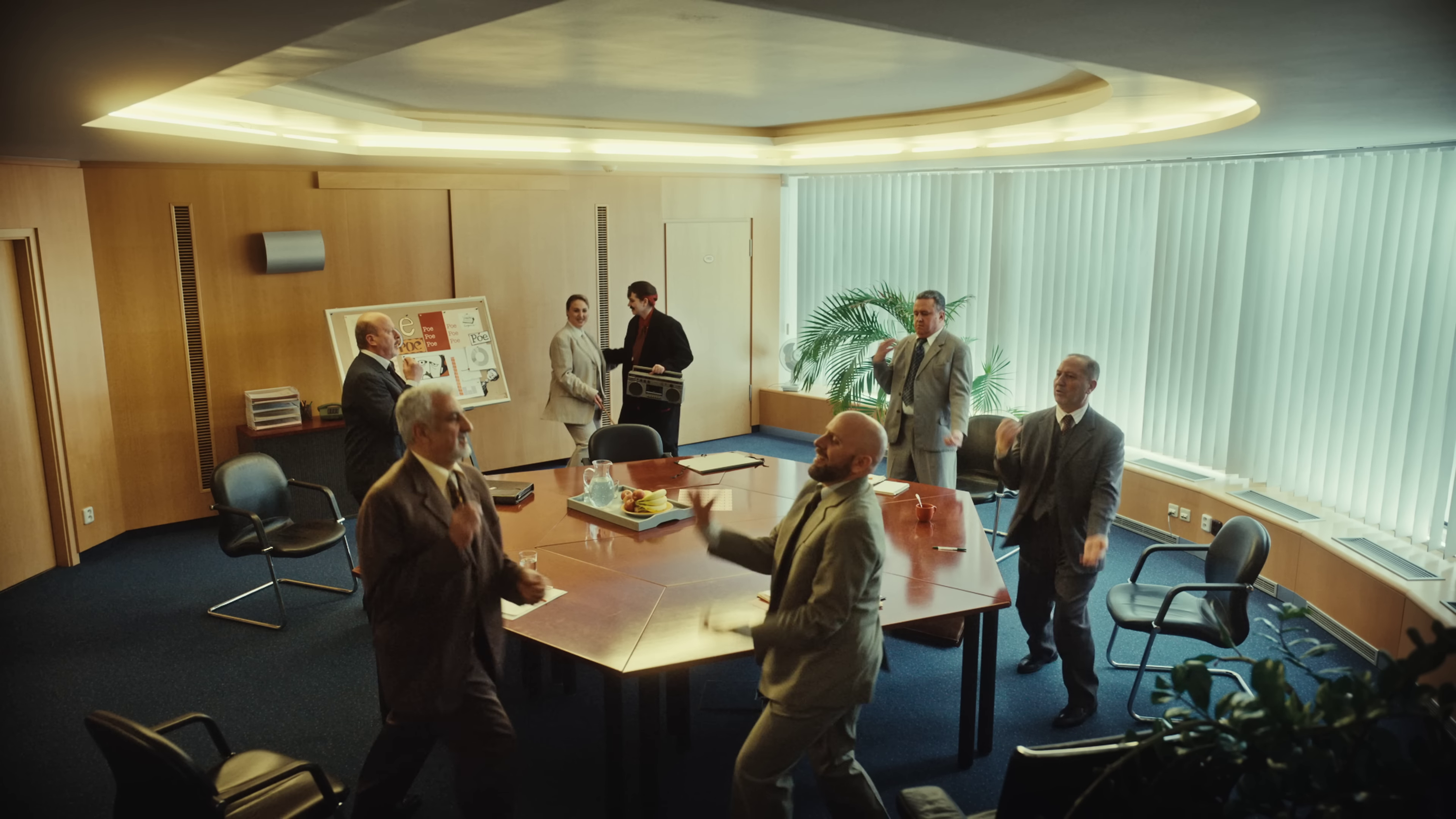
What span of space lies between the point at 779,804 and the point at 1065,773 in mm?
979

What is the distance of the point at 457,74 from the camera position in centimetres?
514

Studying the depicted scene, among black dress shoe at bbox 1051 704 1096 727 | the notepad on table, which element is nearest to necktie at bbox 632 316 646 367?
the notepad on table

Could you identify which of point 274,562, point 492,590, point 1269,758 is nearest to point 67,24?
point 492,590

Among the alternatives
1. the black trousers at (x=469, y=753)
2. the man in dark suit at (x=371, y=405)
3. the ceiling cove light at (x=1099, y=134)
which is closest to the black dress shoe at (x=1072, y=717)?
the black trousers at (x=469, y=753)

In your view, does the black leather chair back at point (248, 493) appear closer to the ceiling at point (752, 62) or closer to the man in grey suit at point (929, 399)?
the ceiling at point (752, 62)

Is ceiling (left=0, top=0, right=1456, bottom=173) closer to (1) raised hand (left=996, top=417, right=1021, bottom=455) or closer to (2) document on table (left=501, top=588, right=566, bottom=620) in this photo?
(1) raised hand (left=996, top=417, right=1021, bottom=455)

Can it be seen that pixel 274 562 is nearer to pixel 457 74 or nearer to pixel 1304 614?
pixel 457 74

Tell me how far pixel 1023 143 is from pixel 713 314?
3.99 m

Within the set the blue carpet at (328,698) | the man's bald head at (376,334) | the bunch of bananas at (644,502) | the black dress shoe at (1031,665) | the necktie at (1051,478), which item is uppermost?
the man's bald head at (376,334)

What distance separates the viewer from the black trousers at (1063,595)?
4.59m

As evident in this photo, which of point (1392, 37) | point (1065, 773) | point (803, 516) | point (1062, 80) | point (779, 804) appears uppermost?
point (1062, 80)

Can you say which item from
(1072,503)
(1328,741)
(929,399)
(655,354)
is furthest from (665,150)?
(1328,741)

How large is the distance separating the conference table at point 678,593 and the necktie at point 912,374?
917mm

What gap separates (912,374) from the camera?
638 cm
